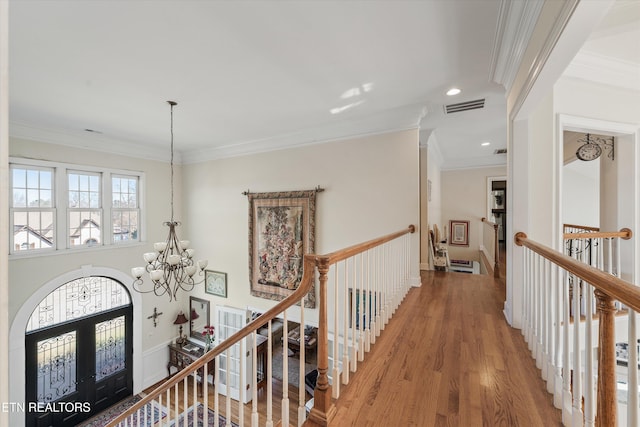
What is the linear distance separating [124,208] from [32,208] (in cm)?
128

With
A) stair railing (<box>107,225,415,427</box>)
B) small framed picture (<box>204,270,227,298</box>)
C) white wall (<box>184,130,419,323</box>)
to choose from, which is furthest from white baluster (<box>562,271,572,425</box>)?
small framed picture (<box>204,270,227,298</box>)

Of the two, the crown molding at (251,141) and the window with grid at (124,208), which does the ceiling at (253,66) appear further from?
the window with grid at (124,208)

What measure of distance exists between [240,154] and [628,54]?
546 cm

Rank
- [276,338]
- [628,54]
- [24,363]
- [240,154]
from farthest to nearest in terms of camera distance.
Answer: [276,338] → [240,154] → [24,363] → [628,54]

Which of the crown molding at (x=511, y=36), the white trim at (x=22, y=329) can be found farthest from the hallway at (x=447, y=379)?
the white trim at (x=22, y=329)

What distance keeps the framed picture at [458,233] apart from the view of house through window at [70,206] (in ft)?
25.0

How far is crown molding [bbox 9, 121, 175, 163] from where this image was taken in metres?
3.97

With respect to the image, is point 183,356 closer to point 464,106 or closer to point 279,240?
point 279,240

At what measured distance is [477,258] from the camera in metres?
6.66

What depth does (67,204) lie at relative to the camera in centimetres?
439

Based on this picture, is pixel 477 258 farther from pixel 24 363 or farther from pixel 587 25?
pixel 24 363

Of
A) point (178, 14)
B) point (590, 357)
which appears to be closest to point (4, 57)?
point (590, 357)

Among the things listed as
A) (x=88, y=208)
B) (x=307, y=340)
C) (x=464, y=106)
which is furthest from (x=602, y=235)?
(x=88, y=208)

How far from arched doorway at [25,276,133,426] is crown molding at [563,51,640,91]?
7.68m
